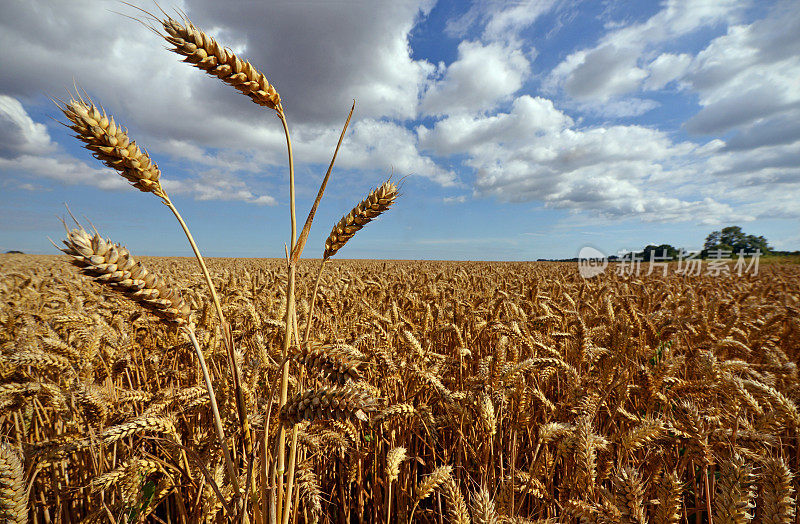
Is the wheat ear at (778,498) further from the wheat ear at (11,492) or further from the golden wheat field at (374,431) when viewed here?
the wheat ear at (11,492)

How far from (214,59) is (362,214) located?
0.64 meters

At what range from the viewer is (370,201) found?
4.10ft

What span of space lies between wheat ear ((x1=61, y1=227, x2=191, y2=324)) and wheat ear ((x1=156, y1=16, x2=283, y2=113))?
1.91 feet

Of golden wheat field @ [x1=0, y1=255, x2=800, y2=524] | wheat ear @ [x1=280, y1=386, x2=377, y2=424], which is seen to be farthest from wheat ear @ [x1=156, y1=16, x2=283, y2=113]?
wheat ear @ [x1=280, y1=386, x2=377, y2=424]

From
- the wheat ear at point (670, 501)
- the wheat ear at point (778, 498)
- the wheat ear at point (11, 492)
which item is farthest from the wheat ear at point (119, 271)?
the wheat ear at point (778, 498)

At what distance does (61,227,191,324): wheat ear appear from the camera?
2.55 ft

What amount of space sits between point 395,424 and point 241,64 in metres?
2.29

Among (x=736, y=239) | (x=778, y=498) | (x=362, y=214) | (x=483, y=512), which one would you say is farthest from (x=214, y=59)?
(x=736, y=239)

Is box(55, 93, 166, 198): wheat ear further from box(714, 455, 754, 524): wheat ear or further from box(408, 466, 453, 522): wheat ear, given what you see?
box(714, 455, 754, 524): wheat ear

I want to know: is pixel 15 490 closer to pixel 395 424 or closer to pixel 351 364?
pixel 351 364

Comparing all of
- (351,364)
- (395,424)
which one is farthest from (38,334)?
(351,364)

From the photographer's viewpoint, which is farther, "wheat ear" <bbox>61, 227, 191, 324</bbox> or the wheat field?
the wheat field

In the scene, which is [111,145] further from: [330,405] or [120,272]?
[330,405]

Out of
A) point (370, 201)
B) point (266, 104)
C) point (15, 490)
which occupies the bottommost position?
point (15, 490)
